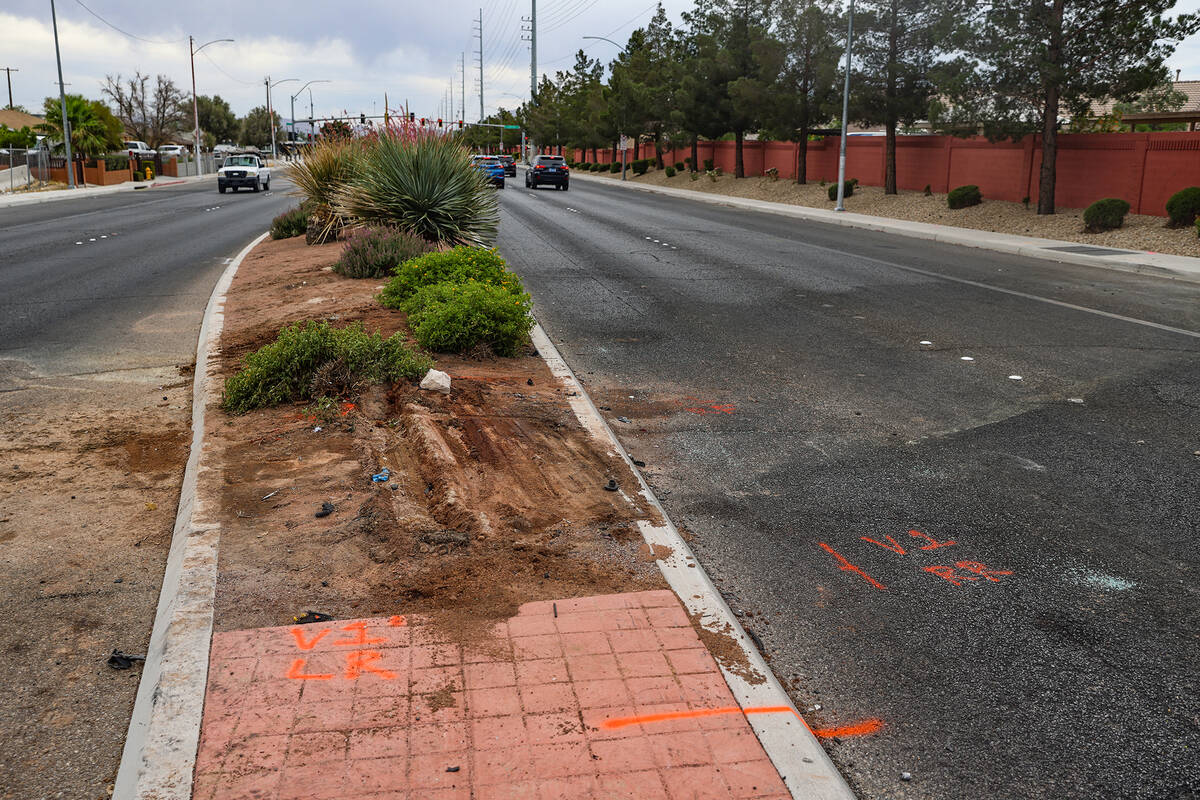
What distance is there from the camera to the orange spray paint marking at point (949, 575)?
4902mm

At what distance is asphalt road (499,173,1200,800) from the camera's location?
145 inches

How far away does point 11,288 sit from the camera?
14.8 m

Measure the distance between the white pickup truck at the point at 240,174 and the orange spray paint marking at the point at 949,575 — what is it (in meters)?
49.0

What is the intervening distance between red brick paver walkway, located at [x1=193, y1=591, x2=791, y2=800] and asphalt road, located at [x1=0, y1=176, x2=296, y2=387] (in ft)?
22.8

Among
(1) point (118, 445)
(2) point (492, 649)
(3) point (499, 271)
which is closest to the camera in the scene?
(2) point (492, 649)

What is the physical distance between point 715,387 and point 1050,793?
5671 millimetres

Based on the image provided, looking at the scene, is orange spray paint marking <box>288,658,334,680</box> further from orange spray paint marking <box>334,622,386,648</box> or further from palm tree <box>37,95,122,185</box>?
palm tree <box>37,95,122,185</box>

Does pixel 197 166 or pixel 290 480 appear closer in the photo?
pixel 290 480

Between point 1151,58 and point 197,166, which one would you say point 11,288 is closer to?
point 1151,58

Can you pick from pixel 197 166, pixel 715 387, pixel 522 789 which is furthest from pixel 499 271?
pixel 197 166

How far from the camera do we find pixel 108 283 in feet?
51.2

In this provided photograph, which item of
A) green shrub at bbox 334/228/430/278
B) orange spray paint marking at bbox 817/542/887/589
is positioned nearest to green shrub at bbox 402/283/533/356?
green shrub at bbox 334/228/430/278

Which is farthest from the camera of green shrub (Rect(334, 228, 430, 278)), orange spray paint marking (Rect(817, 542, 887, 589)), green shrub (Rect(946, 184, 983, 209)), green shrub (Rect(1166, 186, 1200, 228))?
green shrub (Rect(946, 184, 983, 209))

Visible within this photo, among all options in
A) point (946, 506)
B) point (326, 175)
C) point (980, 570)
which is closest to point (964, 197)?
point (326, 175)
